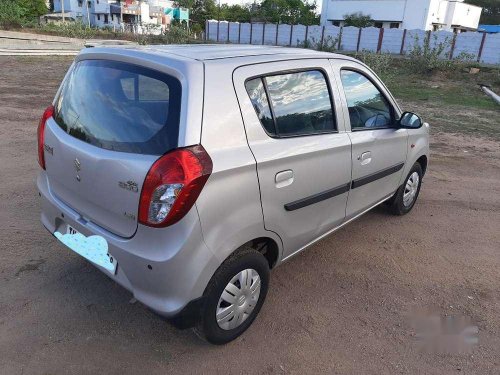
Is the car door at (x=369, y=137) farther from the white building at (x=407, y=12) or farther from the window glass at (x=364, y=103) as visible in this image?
the white building at (x=407, y=12)

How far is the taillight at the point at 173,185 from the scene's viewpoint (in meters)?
2.07

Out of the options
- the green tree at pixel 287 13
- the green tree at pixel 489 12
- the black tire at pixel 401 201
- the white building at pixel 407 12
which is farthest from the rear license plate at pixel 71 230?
the green tree at pixel 489 12

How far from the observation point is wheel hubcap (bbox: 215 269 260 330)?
2.45 metres

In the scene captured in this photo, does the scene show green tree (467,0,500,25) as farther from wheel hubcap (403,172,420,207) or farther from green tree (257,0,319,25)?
wheel hubcap (403,172,420,207)

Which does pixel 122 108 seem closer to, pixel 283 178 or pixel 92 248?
pixel 92 248

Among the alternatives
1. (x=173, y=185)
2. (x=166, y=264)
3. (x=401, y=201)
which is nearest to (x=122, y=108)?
(x=173, y=185)

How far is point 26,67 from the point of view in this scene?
1730 centimetres

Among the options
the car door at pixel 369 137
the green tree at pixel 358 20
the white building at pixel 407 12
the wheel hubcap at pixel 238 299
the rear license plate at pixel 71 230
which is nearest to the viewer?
the wheel hubcap at pixel 238 299

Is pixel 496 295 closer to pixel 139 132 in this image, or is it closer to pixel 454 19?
pixel 139 132

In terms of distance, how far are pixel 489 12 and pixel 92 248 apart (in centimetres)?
8318

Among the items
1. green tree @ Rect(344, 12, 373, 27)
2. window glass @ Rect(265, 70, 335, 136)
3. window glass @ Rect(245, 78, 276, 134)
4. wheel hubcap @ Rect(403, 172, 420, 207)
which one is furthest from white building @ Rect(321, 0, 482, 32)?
window glass @ Rect(245, 78, 276, 134)

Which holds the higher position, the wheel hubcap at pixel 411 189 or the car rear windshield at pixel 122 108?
the car rear windshield at pixel 122 108

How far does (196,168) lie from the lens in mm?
2102

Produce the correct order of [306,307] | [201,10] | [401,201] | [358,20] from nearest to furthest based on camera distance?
1. [306,307]
2. [401,201]
3. [358,20]
4. [201,10]
